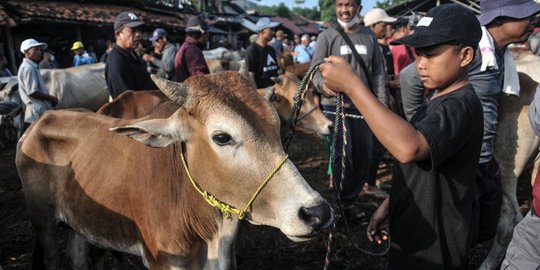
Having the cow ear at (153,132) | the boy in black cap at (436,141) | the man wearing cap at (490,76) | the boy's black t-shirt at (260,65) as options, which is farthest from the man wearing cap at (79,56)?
the boy in black cap at (436,141)

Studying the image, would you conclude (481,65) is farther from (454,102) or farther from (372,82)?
(372,82)

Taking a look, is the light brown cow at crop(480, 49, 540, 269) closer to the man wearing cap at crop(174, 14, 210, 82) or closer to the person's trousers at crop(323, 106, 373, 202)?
the person's trousers at crop(323, 106, 373, 202)

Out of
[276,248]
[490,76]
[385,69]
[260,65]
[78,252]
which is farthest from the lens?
[260,65]

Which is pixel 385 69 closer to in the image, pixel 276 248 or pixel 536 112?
pixel 276 248

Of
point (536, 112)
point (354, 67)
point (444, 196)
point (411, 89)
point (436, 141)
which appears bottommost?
point (354, 67)

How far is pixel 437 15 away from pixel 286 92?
167 inches

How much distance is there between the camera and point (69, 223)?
314cm

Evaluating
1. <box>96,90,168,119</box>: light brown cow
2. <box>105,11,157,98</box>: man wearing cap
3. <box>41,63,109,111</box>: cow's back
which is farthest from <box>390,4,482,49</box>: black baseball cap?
<box>41,63,109,111</box>: cow's back

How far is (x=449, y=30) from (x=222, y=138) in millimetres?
1191

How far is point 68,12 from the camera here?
14.8 meters

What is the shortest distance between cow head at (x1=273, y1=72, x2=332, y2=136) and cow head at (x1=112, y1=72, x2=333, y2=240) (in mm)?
3707

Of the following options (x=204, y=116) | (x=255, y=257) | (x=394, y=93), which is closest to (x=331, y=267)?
(x=255, y=257)

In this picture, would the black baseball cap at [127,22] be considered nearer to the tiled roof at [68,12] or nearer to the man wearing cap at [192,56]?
the man wearing cap at [192,56]

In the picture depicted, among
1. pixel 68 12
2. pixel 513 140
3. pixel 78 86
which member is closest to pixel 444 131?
pixel 513 140
